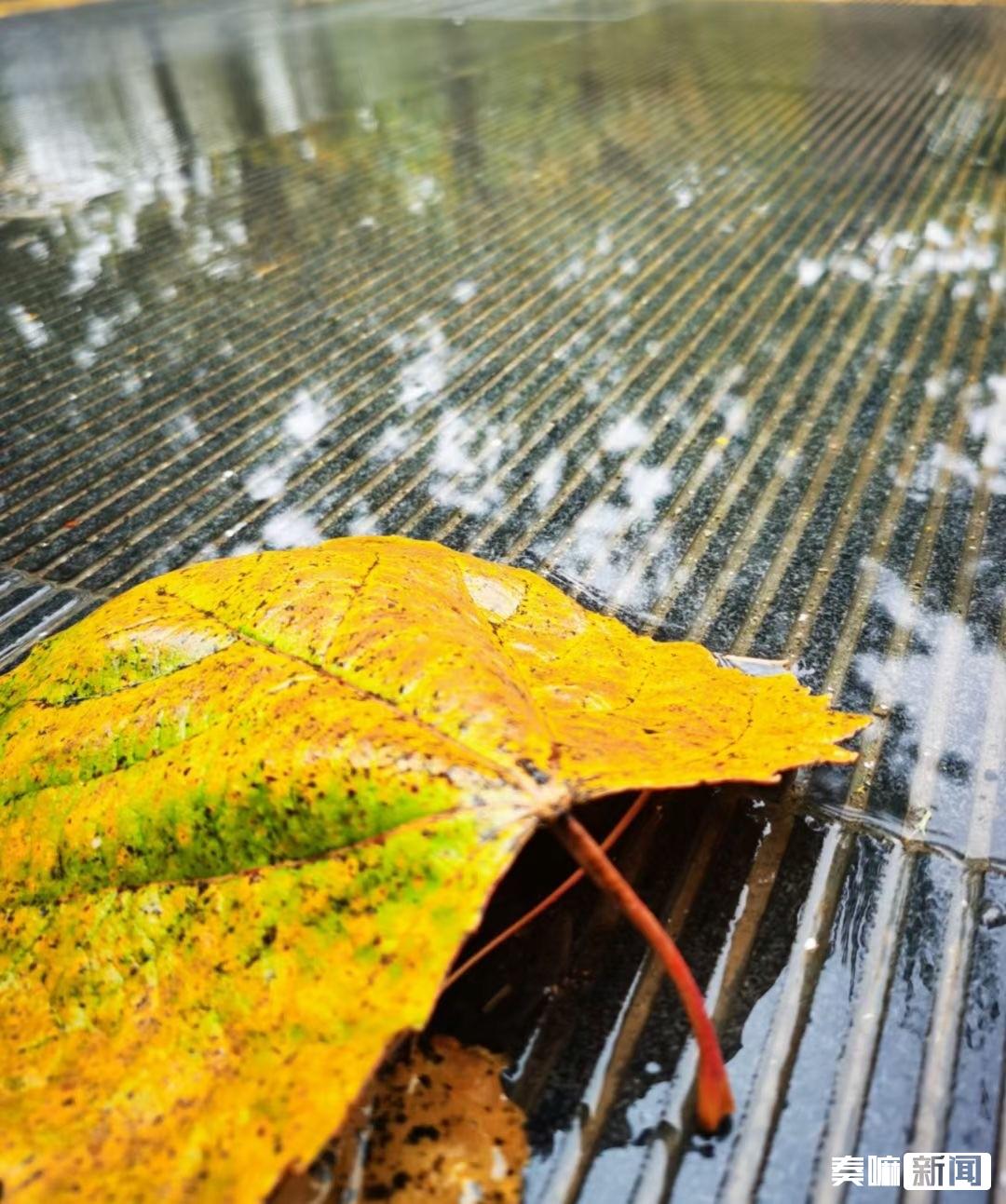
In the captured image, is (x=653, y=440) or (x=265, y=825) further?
(x=653, y=440)

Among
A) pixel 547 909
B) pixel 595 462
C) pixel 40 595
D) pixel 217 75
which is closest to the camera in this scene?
pixel 547 909

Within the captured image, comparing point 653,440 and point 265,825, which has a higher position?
point 265,825

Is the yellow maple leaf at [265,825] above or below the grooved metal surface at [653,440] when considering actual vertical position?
above

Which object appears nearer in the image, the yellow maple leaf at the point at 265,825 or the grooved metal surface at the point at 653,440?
the yellow maple leaf at the point at 265,825

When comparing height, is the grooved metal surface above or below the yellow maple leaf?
below

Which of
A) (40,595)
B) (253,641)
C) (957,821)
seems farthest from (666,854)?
(40,595)

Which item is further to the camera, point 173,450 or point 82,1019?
point 173,450

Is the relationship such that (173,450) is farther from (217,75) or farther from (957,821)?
(217,75)

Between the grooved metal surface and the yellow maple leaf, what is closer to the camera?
the yellow maple leaf
